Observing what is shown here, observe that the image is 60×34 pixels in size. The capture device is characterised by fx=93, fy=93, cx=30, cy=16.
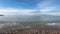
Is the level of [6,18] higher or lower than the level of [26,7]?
lower

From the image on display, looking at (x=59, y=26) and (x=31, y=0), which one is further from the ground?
(x=31, y=0)

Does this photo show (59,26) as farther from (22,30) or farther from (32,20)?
(22,30)

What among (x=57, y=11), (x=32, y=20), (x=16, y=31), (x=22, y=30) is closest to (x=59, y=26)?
(x=57, y=11)

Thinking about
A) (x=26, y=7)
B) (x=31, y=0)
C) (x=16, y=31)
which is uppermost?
(x=31, y=0)

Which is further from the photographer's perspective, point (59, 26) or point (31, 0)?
point (59, 26)

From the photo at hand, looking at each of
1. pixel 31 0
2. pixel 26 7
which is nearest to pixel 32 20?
pixel 26 7

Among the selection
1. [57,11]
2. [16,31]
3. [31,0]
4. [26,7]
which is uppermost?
[31,0]

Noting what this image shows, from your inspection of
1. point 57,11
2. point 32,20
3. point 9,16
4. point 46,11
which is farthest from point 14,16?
point 57,11

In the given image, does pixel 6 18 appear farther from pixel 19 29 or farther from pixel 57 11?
pixel 57 11
